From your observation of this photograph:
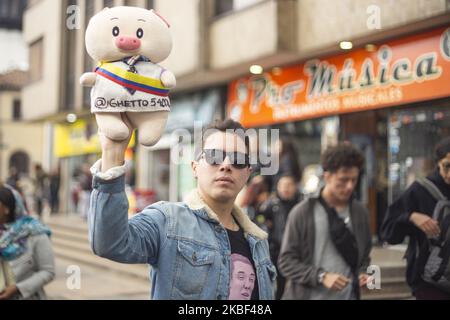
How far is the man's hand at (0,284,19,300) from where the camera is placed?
462 cm

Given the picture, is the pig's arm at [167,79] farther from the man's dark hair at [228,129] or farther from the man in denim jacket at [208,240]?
the man's dark hair at [228,129]

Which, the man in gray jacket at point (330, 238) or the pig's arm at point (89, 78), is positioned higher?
the pig's arm at point (89, 78)

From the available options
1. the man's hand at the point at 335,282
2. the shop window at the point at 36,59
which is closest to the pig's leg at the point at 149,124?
the man's hand at the point at 335,282

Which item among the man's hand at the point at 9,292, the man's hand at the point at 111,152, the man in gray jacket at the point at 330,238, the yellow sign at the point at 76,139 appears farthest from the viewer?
the yellow sign at the point at 76,139

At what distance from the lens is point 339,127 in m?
11.9

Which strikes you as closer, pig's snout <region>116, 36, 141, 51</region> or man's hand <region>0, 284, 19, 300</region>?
pig's snout <region>116, 36, 141, 51</region>

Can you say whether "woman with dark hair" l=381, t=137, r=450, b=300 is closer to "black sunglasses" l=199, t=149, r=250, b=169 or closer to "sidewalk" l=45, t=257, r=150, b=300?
"black sunglasses" l=199, t=149, r=250, b=169

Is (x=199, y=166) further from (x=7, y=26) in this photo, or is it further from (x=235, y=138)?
(x=7, y=26)

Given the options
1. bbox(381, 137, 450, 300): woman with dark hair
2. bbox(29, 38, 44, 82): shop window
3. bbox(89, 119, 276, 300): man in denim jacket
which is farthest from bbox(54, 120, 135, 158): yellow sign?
bbox(89, 119, 276, 300): man in denim jacket

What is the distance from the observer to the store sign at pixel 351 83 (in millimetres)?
9547

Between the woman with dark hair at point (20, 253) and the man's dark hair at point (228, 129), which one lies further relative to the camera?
the woman with dark hair at point (20, 253)

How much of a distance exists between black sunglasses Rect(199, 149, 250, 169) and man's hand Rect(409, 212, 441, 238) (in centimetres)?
199

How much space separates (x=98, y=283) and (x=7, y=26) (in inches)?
1088

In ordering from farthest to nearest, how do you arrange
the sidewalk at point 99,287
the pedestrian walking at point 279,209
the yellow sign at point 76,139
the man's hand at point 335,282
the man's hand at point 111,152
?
the yellow sign at point 76,139, the sidewalk at point 99,287, the pedestrian walking at point 279,209, the man's hand at point 335,282, the man's hand at point 111,152
